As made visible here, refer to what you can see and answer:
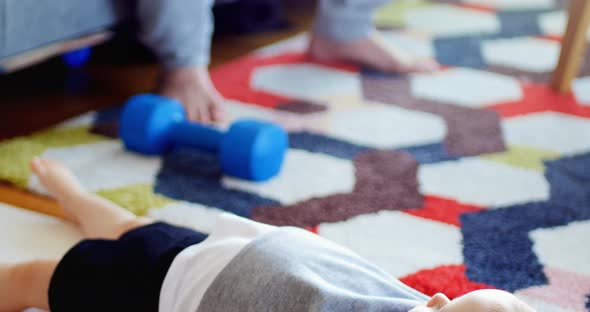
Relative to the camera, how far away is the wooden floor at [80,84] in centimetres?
117

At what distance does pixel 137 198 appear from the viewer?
0.90 m

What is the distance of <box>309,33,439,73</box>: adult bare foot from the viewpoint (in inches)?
55.1

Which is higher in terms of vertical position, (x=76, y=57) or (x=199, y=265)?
(x=199, y=265)

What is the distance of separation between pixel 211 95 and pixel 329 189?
0.33 meters

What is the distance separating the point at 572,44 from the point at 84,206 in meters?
0.86

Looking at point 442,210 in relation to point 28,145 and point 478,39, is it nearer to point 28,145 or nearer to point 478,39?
point 28,145

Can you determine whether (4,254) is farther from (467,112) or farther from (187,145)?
(467,112)

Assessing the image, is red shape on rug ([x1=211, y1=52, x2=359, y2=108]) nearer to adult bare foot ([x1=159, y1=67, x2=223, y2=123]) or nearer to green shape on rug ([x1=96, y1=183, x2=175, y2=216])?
adult bare foot ([x1=159, y1=67, x2=223, y2=123])

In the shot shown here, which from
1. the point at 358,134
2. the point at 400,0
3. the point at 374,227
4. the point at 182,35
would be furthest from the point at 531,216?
the point at 400,0

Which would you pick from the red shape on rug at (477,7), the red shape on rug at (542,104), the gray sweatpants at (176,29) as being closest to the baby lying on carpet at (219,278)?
the gray sweatpants at (176,29)

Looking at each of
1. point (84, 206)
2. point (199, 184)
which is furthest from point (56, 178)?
point (199, 184)

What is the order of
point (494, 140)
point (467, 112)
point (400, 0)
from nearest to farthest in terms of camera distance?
point (494, 140) < point (467, 112) < point (400, 0)

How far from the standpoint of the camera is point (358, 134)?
112cm

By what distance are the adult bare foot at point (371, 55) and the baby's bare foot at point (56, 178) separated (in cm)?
69
